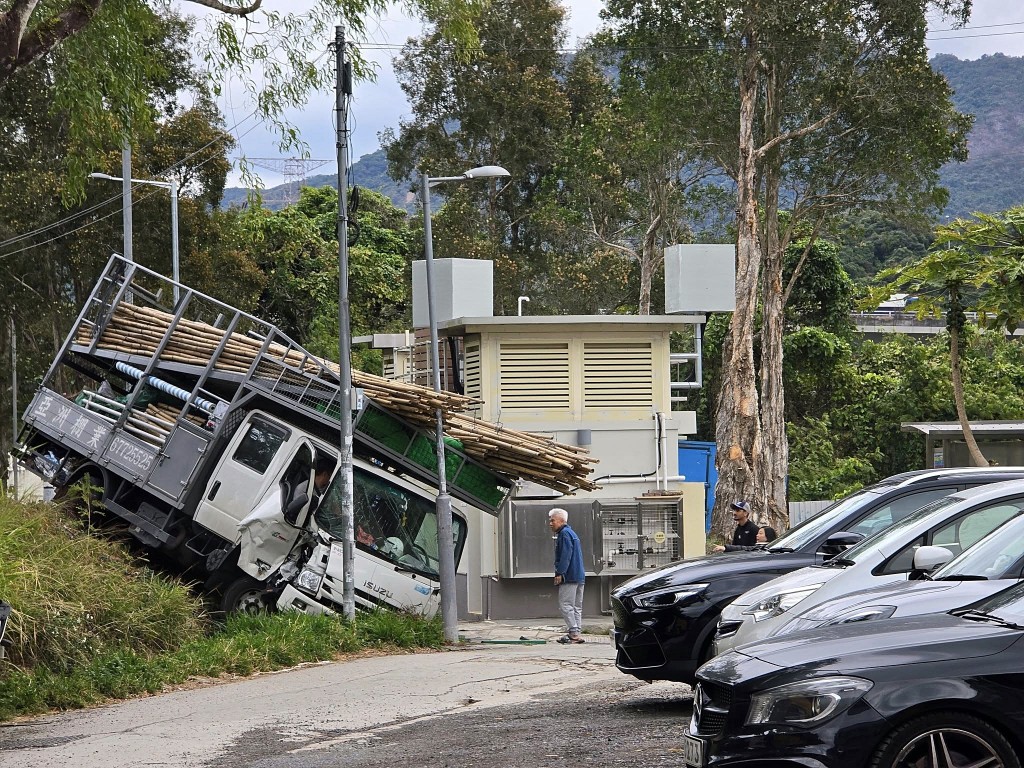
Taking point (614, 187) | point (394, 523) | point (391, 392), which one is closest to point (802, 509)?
point (614, 187)

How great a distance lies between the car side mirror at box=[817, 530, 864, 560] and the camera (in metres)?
10.3

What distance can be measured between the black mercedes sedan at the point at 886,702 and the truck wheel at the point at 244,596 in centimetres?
1146

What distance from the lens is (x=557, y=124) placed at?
48281 mm

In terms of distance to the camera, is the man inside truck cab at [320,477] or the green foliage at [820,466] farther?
the green foliage at [820,466]

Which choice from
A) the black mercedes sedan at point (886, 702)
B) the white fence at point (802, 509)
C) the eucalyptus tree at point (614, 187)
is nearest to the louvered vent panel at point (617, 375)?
the white fence at point (802, 509)

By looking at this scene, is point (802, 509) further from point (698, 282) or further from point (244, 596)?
point (244, 596)

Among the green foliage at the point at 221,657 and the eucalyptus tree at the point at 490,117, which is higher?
the eucalyptus tree at the point at 490,117

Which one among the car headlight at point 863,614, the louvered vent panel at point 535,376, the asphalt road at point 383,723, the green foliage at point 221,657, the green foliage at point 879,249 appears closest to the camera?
the car headlight at point 863,614

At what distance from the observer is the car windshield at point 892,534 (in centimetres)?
969

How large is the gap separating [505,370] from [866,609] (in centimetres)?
1591

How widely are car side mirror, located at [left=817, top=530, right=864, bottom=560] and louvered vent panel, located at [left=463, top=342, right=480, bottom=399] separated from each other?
44.0ft

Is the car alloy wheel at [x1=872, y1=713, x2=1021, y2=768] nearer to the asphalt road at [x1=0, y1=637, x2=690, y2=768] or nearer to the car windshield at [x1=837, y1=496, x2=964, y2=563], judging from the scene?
the asphalt road at [x1=0, y1=637, x2=690, y2=768]

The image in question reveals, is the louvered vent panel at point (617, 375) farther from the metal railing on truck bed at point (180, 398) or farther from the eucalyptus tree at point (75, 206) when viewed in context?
the eucalyptus tree at point (75, 206)

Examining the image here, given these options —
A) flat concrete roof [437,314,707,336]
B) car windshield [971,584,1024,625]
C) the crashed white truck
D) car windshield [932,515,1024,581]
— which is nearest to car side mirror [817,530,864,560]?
car windshield [932,515,1024,581]
